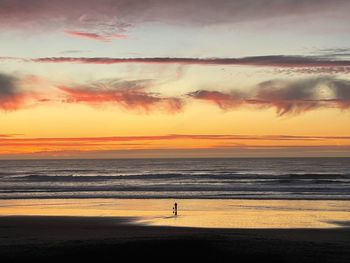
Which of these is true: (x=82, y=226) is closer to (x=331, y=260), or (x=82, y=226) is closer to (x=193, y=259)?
(x=193, y=259)

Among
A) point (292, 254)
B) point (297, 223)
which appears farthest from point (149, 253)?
point (297, 223)

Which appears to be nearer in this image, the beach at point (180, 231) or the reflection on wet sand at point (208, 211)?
the beach at point (180, 231)

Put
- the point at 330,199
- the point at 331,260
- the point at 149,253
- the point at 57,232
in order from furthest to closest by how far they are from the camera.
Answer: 1. the point at 330,199
2. the point at 57,232
3. the point at 149,253
4. the point at 331,260

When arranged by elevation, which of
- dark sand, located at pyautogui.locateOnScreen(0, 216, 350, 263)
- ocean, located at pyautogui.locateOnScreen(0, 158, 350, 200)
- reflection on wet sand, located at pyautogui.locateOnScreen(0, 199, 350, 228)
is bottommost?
dark sand, located at pyautogui.locateOnScreen(0, 216, 350, 263)

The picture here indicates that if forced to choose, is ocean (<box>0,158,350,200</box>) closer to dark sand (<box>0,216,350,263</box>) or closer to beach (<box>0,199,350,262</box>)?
beach (<box>0,199,350,262</box>)

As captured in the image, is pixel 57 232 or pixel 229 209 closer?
pixel 57 232

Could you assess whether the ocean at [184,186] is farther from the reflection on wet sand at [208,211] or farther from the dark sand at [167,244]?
the dark sand at [167,244]

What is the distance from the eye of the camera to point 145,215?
29.0 meters

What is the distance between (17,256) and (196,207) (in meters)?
17.7

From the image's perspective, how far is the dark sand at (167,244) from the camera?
53.8ft

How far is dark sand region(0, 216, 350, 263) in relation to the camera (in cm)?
1641

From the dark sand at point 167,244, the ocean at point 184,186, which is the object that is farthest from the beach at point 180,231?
the ocean at point 184,186

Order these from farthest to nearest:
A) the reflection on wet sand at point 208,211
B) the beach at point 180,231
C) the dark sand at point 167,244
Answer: the reflection on wet sand at point 208,211, the beach at point 180,231, the dark sand at point 167,244

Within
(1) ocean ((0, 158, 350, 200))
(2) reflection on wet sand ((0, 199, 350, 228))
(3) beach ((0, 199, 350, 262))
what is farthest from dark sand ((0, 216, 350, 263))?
(1) ocean ((0, 158, 350, 200))
